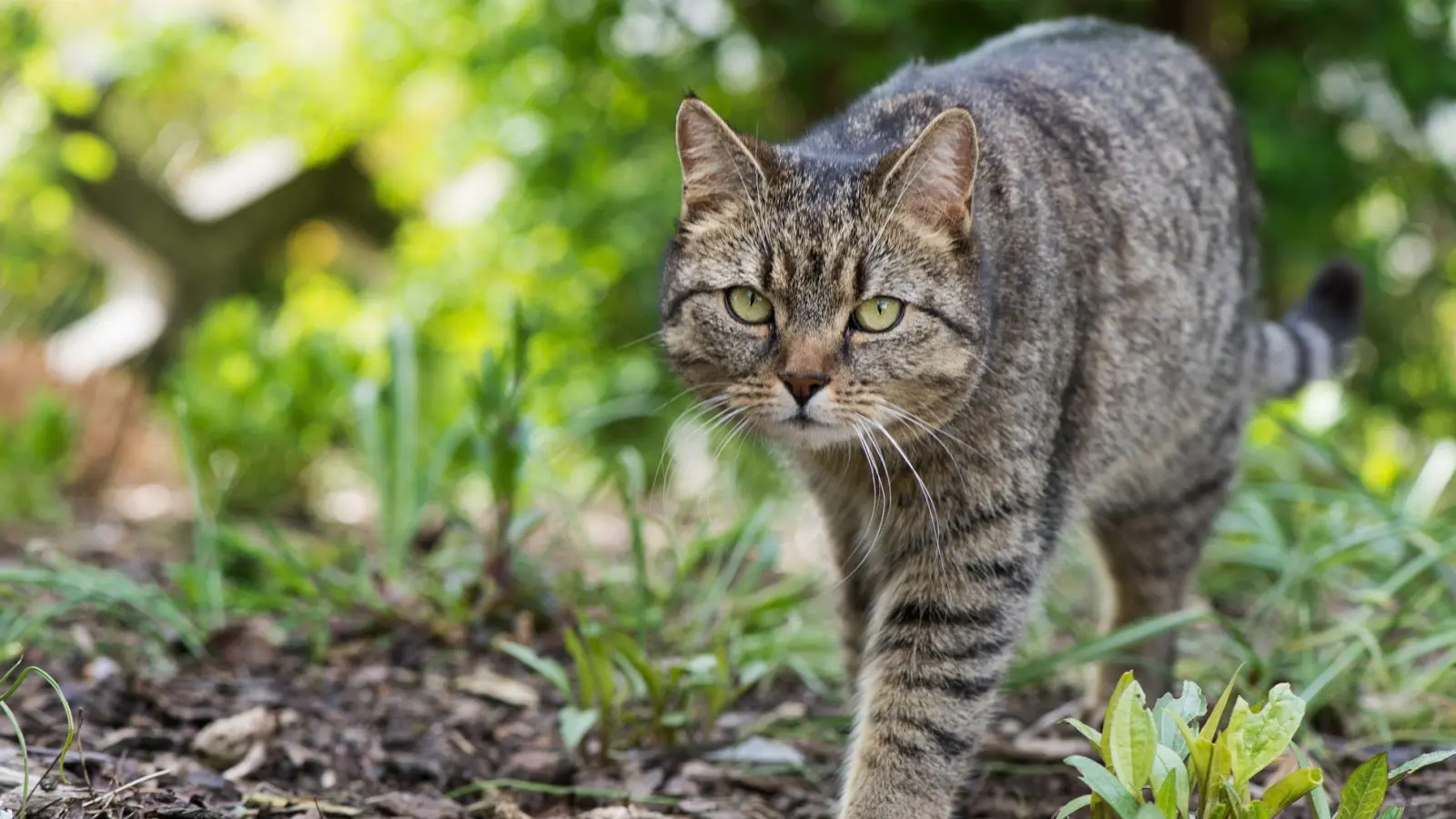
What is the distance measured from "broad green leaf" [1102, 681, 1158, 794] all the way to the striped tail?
185cm

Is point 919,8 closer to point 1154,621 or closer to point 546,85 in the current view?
point 546,85

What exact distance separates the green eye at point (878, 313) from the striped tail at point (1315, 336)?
1485 mm

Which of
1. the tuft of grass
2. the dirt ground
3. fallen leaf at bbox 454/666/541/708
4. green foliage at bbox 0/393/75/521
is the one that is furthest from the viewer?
green foliage at bbox 0/393/75/521

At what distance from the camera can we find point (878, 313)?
2.39 metres

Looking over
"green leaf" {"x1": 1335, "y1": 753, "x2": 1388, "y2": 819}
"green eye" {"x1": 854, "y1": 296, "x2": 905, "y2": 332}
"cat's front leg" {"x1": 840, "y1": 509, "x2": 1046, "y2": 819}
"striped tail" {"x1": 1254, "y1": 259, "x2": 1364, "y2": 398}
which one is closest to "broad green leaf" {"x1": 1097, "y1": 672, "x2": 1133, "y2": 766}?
"green leaf" {"x1": 1335, "y1": 753, "x2": 1388, "y2": 819}

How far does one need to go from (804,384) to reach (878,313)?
0.67 ft

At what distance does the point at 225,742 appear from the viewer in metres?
2.49

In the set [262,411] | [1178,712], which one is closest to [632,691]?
[1178,712]

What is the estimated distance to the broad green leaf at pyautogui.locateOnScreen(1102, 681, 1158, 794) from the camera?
181cm

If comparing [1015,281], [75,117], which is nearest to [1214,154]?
[1015,281]

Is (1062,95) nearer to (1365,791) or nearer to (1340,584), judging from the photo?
(1340,584)

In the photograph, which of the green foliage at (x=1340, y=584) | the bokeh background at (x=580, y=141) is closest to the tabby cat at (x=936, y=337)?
the green foliage at (x=1340, y=584)

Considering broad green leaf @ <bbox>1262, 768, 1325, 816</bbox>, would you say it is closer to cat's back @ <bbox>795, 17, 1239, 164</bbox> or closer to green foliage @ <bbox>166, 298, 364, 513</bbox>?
cat's back @ <bbox>795, 17, 1239, 164</bbox>

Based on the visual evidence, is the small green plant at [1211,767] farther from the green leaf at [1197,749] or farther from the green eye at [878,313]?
the green eye at [878,313]
